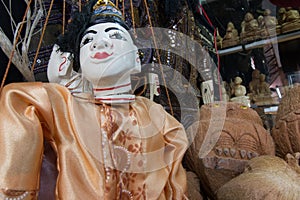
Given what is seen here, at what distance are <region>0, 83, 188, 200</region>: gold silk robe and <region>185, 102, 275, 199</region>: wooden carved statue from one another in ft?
0.63

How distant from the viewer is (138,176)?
0.70 meters

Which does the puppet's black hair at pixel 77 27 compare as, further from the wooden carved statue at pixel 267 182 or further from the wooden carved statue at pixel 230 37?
the wooden carved statue at pixel 230 37

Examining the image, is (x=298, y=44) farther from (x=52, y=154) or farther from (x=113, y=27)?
(x=52, y=154)

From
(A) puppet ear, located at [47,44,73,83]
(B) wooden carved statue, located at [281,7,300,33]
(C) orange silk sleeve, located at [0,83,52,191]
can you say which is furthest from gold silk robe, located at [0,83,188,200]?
(B) wooden carved statue, located at [281,7,300,33]

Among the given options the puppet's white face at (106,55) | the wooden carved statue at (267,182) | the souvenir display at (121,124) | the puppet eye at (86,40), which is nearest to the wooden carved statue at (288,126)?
the souvenir display at (121,124)

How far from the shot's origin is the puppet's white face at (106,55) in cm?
68

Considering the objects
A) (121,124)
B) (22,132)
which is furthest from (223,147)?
(22,132)

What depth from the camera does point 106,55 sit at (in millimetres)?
681

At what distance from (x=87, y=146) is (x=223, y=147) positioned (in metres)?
0.47

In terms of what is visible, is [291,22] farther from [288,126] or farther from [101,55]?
[101,55]

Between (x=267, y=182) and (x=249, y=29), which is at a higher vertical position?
(x=249, y=29)

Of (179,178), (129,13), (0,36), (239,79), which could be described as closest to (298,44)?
(239,79)

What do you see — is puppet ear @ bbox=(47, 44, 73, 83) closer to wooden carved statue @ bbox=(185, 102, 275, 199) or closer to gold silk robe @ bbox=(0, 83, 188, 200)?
gold silk robe @ bbox=(0, 83, 188, 200)

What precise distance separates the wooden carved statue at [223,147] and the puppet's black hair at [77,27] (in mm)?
379
